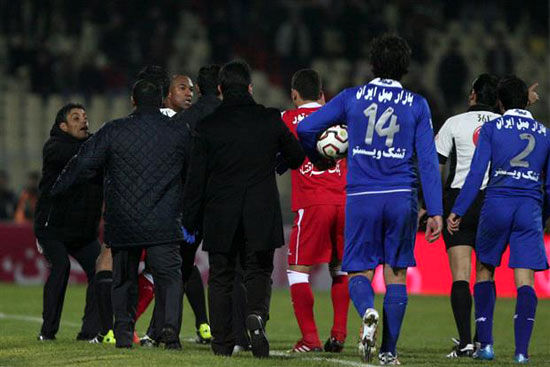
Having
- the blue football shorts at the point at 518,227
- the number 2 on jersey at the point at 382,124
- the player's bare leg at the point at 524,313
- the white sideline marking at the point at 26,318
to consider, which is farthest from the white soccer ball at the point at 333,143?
the white sideline marking at the point at 26,318

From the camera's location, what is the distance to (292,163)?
938 cm

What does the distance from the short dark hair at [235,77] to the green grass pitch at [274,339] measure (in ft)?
6.07

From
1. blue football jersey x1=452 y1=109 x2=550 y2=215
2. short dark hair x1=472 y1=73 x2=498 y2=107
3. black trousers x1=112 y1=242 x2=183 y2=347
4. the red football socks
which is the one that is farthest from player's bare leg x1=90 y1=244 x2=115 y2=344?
short dark hair x1=472 y1=73 x2=498 y2=107

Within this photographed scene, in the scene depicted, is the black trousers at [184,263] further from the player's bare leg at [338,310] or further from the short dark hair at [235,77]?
the short dark hair at [235,77]

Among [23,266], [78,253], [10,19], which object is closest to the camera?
[78,253]

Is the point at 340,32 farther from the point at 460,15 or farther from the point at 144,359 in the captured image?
the point at 144,359

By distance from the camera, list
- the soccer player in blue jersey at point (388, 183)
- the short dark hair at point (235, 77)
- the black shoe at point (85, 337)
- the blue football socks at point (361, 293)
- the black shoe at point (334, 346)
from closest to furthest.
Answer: the blue football socks at point (361, 293) < the soccer player in blue jersey at point (388, 183) < the short dark hair at point (235, 77) < the black shoe at point (334, 346) < the black shoe at point (85, 337)

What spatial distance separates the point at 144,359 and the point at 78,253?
3.01 meters

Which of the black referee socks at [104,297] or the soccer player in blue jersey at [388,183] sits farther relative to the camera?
the black referee socks at [104,297]

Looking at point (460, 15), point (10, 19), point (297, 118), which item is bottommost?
point (297, 118)

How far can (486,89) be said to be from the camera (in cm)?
1068

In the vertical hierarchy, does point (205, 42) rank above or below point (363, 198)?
above

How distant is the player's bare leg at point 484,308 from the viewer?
32.6ft

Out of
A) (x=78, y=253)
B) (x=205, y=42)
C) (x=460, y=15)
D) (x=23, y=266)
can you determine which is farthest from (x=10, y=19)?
(x=78, y=253)
